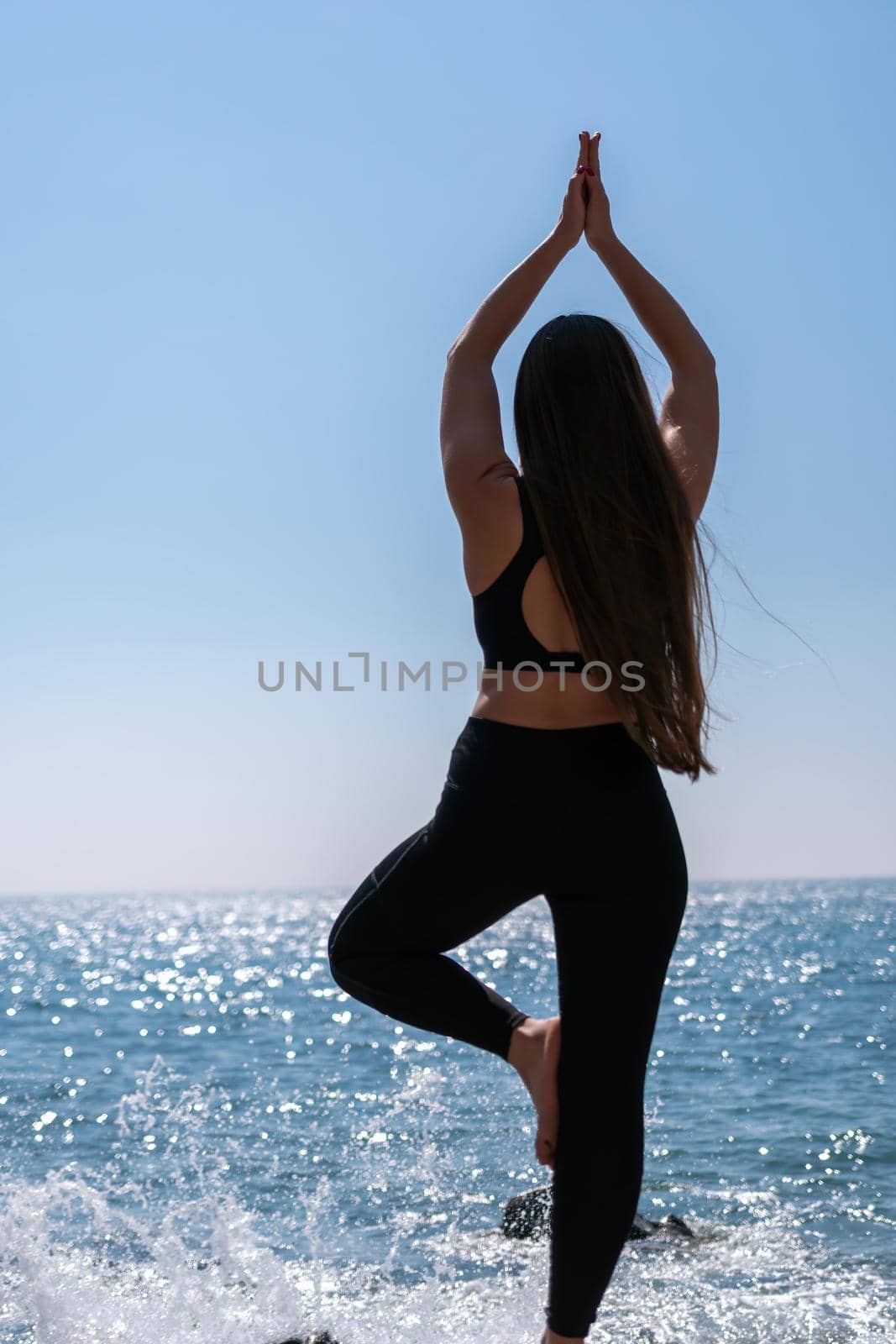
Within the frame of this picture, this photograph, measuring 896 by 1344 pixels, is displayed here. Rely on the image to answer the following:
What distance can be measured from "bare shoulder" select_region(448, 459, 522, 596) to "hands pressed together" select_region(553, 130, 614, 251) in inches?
27.0

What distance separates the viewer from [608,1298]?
22.4 feet

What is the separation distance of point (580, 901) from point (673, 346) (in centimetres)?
135

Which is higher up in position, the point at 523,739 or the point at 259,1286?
the point at 523,739

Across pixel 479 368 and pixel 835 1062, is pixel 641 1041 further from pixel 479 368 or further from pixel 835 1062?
pixel 835 1062

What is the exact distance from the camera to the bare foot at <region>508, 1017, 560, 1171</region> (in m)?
2.58

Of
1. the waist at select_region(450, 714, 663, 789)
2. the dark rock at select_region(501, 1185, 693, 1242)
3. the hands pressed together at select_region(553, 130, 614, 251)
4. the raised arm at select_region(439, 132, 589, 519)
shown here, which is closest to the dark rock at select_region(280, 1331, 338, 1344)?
the dark rock at select_region(501, 1185, 693, 1242)

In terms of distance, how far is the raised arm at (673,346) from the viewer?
2.92 meters

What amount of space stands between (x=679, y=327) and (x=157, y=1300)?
6.06 m

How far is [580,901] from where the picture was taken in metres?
2.59

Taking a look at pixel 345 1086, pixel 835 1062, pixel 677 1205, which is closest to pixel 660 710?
pixel 677 1205

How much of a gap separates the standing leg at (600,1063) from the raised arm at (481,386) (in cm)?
86

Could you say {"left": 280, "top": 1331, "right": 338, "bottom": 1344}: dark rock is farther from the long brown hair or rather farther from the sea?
the long brown hair

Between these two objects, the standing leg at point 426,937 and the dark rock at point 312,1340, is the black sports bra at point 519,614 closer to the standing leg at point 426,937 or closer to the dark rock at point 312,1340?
the standing leg at point 426,937

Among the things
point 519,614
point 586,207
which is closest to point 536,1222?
point 519,614
